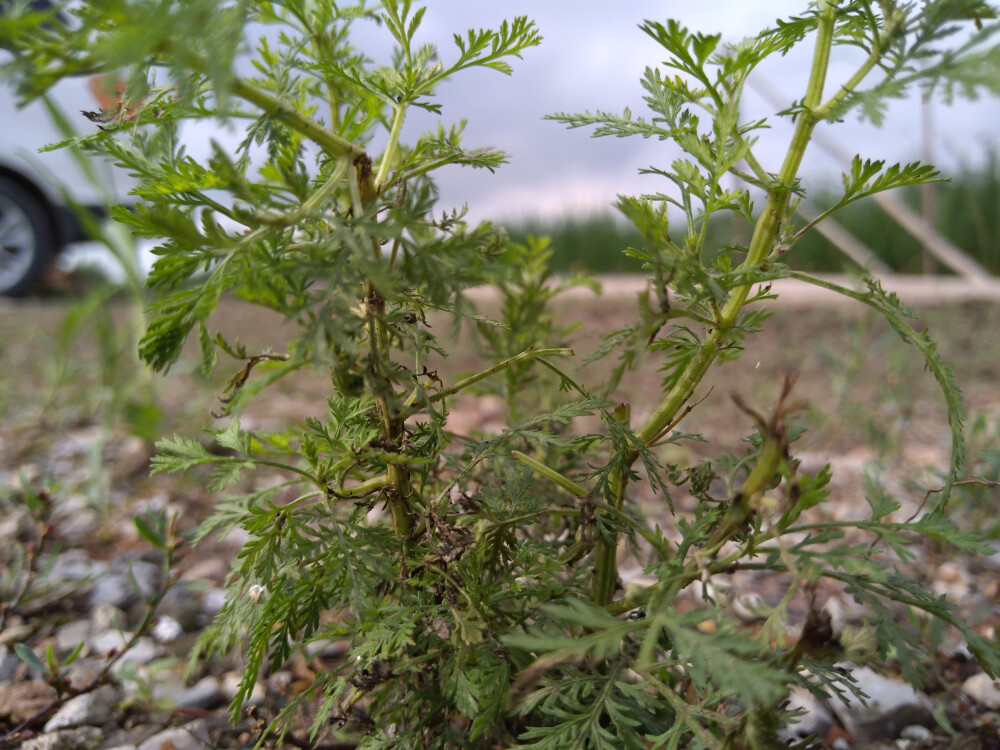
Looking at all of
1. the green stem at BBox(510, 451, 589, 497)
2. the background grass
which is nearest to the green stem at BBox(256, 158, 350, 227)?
the green stem at BBox(510, 451, 589, 497)

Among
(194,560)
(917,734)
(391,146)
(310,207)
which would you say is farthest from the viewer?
(194,560)

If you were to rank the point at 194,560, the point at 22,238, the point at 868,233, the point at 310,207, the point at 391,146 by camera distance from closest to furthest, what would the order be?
the point at 310,207 < the point at 391,146 < the point at 194,560 < the point at 22,238 < the point at 868,233

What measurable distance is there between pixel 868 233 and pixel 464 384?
751 centimetres

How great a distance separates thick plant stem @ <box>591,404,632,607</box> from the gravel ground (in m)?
0.21

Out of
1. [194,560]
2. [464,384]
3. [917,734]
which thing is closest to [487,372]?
[464,384]

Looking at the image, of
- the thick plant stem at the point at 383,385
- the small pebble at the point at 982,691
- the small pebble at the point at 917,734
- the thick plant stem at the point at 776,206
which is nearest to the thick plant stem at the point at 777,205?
the thick plant stem at the point at 776,206

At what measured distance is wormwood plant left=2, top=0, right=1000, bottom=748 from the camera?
0.64m

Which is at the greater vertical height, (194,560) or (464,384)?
(464,384)

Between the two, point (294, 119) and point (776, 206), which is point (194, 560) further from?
point (776, 206)

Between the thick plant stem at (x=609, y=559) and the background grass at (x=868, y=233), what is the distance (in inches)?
221

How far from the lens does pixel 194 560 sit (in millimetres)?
1915

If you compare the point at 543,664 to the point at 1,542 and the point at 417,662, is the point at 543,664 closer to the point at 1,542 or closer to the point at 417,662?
the point at 417,662

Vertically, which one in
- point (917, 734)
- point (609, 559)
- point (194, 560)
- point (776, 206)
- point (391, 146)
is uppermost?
point (391, 146)

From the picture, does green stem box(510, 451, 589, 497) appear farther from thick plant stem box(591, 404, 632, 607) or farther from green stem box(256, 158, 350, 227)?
green stem box(256, 158, 350, 227)
